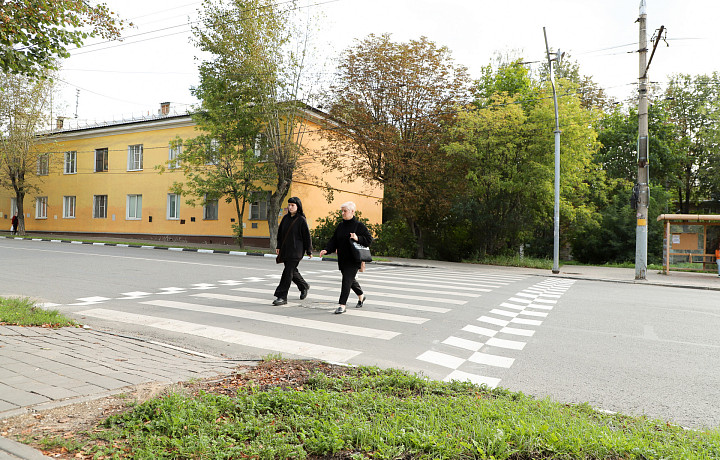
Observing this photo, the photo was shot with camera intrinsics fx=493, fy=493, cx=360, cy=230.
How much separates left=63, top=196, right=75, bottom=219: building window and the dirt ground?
42.2 m

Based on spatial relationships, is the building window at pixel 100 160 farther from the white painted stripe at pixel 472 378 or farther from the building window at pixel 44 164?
the white painted stripe at pixel 472 378

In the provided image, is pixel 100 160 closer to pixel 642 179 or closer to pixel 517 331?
pixel 642 179

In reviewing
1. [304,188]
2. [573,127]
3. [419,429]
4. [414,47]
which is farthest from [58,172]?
[419,429]

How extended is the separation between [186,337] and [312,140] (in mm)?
23973

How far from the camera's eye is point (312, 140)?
97.0 feet

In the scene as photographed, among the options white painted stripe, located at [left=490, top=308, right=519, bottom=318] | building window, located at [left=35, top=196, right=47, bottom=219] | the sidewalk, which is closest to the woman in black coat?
the sidewalk

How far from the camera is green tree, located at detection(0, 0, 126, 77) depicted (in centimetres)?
709

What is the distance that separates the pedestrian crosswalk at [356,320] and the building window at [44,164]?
35083 millimetres

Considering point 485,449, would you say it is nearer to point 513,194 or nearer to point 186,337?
point 186,337

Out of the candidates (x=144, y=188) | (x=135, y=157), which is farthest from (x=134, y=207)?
(x=135, y=157)

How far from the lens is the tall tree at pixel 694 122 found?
38.3m

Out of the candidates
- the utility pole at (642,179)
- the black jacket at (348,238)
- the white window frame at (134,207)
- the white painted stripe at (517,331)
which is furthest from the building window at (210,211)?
the white painted stripe at (517,331)

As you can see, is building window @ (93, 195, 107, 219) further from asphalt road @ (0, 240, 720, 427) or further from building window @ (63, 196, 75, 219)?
asphalt road @ (0, 240, 720, 427)

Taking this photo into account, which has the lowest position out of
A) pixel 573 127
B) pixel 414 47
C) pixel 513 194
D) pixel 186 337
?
pixel 186 337
